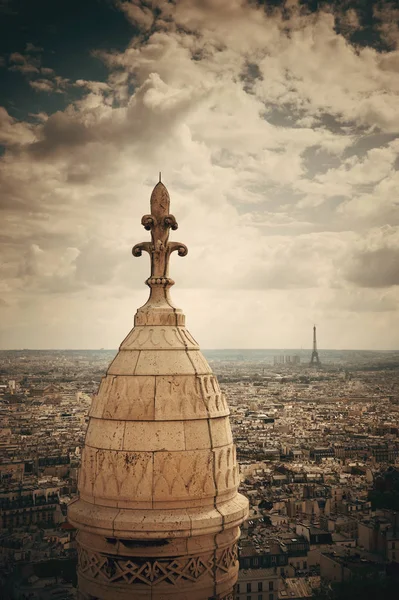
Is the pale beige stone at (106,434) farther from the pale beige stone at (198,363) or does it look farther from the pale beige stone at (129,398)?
the pale beige stone at (198,363)

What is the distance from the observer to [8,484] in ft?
79.5

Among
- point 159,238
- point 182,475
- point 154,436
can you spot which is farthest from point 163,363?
point 159,238

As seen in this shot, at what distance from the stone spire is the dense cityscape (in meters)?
7.41

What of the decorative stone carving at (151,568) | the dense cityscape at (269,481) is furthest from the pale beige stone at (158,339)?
the dense cityscape at (269,481)

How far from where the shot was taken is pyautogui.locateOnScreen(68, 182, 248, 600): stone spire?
7.19 ft

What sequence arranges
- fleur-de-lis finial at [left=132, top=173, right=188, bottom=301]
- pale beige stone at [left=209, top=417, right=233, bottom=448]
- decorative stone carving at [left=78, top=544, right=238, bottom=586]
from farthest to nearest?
fleur-de-lis finial at [left=132, top=173, right=188, bottom=301] < pale beige stone at [left=209, top=417, right=233, bottom=448] < decorative stone carving at [left=78, top=544, right=238, bottom=586]

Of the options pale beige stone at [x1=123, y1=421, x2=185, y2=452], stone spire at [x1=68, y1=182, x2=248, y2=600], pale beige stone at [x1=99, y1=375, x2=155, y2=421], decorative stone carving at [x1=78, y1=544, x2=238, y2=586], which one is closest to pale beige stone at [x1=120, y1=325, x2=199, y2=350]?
stone spire at [x1=68, y1=182, x2=248, y2=600]

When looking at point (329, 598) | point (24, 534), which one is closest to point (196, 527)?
point (329, 598)

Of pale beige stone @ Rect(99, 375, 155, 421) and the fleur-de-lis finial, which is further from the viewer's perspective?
the fleur-de-lis finial

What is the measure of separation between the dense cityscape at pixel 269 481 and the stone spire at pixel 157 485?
24.3 ft

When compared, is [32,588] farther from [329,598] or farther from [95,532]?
[95,532]

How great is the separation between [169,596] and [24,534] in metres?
19.2

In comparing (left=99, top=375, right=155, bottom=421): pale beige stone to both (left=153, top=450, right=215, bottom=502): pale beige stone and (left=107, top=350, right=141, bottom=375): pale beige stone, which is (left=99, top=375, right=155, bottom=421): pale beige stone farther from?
(left=153, top=450, right=215, bottom=502): pale beige stone

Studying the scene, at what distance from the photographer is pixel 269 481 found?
2975 centimetres
